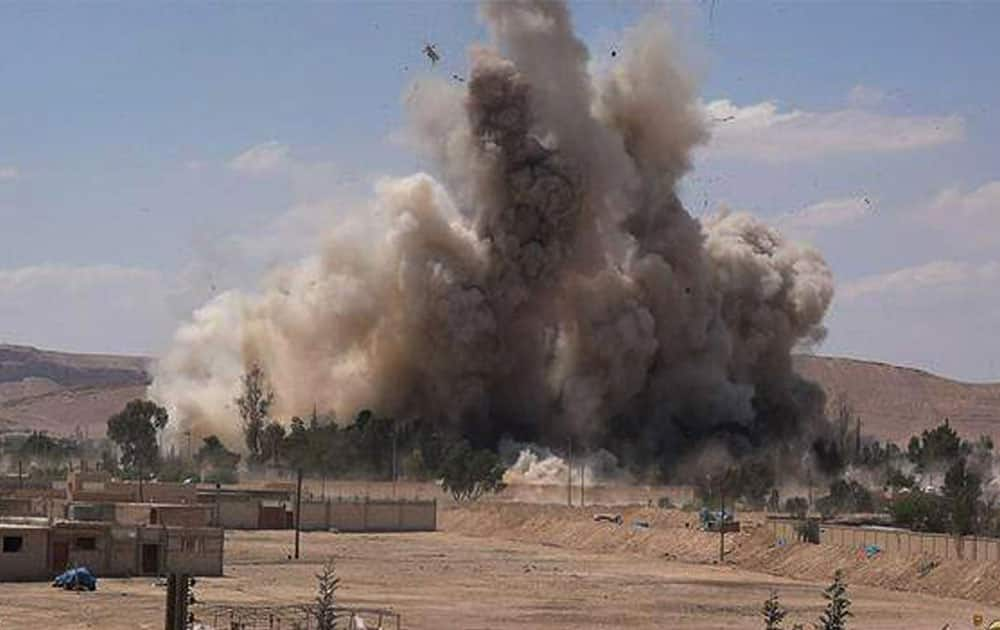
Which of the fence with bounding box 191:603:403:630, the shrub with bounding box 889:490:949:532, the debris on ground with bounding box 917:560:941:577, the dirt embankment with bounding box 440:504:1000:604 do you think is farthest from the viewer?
the shrub with bounding box 889:490:949:532

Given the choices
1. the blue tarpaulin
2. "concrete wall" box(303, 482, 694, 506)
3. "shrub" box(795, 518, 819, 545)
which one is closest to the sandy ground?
the blue tarpaulin

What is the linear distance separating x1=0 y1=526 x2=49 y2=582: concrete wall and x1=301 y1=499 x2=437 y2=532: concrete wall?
40.2m

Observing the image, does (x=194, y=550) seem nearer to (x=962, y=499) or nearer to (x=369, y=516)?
(x=962, y=499)

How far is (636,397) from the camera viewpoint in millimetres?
138625

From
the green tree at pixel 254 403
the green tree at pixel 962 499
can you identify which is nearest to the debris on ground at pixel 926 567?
the green tree at pixel 962 499

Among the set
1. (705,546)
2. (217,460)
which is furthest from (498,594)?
(217,460)

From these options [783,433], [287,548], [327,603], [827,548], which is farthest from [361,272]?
[327,603]

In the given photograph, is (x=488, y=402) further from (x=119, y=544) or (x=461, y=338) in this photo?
(x=119, y=544)

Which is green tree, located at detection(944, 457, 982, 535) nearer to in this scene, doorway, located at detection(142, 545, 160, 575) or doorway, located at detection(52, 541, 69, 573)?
doorway, located at detection(142, 545, 160, 575)

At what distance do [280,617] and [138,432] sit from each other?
98.2 m

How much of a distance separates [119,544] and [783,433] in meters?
82.9

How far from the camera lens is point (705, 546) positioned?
95188mm

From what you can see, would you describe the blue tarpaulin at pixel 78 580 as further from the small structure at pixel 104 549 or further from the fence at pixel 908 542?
the fence at pixel 908 542

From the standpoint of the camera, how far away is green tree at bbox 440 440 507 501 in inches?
4943
